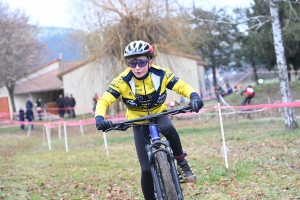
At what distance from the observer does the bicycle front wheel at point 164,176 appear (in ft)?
15.9

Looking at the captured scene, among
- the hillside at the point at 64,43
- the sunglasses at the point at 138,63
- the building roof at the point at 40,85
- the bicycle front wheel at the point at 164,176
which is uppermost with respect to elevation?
the hillside at the point at 64,43

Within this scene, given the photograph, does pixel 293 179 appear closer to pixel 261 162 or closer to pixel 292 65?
A: pixel 261 162

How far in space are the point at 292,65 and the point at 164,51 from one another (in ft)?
54.0

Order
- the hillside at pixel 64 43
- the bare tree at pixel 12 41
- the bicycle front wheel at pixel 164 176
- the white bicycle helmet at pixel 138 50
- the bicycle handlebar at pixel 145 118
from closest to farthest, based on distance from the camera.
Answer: the bicycle front wheel at pixel 164 176 < the bicycle handlebar at pixel 145 118 < the white bicycle helmet at pixel 138 50 < the bare tree at pixel 12 41 < the hillside at pixel 64 43

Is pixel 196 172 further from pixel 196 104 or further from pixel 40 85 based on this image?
pixel 40 85

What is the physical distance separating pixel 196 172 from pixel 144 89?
420 cm

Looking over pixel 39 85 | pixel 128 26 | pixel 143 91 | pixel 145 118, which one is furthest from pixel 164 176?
pixel 39 85

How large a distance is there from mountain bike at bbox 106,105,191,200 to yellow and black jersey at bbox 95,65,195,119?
12.4 inches

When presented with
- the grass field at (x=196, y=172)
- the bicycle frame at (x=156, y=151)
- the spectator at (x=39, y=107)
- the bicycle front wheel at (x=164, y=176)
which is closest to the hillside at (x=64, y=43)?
the spectator at (x=39, y=107)

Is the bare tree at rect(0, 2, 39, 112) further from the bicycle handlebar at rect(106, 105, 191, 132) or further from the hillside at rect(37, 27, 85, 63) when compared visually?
the bicycle handlebar at rect(106, 105, 191, 132)

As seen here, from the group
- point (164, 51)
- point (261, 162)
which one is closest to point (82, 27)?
point (164, 51)

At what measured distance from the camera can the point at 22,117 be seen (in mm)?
32094

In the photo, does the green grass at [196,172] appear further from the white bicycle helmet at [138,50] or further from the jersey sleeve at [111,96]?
the white bicycle helmet at [138,50]

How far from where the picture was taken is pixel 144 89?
5.49 m
